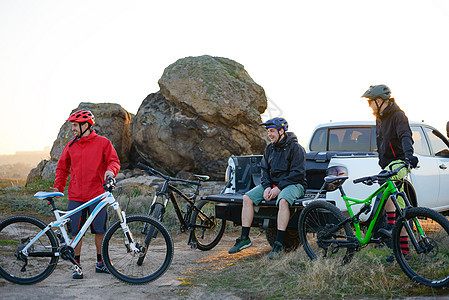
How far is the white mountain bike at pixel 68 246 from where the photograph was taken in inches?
205

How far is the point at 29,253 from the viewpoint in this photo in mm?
5242

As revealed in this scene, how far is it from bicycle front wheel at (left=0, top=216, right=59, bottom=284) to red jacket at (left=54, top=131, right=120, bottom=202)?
1.83 feet

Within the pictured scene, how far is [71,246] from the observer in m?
5.32

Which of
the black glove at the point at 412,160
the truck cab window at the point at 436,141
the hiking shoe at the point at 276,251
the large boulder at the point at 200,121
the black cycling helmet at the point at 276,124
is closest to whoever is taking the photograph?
the black glove at the point at 412,160

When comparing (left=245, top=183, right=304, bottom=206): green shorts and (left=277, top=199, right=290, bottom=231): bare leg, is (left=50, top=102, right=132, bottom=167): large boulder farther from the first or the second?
(left=277, top=199, right=290, bottom=231): bare leg

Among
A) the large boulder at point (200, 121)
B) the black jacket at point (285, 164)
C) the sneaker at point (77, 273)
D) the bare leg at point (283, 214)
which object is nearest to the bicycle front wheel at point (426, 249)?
the bare leg at point (283, 214)

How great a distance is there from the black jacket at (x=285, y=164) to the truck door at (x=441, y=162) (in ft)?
7.95

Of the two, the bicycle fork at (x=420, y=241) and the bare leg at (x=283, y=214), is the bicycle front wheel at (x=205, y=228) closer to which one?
the bare leg at (x=283, y=214)

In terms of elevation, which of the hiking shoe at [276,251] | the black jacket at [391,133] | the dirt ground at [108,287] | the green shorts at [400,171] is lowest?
the dirt ground at [108,287]

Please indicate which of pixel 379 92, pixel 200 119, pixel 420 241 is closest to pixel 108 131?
pixel 200 119

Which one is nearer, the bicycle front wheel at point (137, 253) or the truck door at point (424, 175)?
the bicycle front wheel at point (137, 253)

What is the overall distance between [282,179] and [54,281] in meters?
3.01

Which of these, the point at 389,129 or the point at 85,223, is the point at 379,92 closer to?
the point at 389,129

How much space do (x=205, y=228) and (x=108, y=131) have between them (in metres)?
8.88
